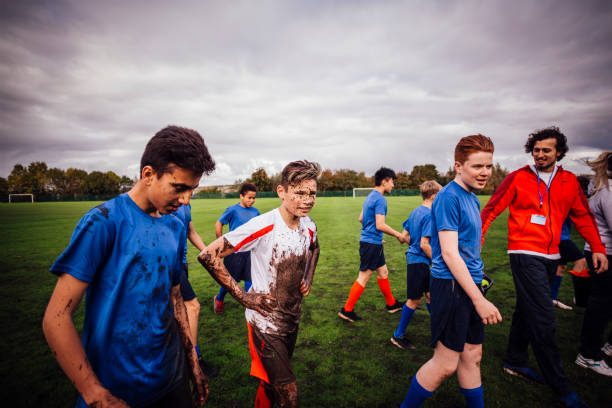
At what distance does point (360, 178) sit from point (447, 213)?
95071 mm

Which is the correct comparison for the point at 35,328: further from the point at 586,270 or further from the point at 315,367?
the point at 586,270

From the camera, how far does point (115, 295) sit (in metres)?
1.38

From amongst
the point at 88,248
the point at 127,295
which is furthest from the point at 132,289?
the point at 88,248

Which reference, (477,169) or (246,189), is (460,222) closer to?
(477,169)

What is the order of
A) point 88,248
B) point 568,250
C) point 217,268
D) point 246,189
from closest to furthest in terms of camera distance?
point 88,248, point 217,268, point 568,250, point 246,189

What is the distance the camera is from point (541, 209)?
2963 millimetres

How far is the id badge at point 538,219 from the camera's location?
2926 mm

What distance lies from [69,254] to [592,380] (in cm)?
517

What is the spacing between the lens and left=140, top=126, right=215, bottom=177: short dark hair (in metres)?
1.51

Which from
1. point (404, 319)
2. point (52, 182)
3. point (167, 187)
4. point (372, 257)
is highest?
point (52, 182)

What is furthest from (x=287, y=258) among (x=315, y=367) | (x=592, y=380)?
(x=592, y=380)

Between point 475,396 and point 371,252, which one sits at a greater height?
point 371,252

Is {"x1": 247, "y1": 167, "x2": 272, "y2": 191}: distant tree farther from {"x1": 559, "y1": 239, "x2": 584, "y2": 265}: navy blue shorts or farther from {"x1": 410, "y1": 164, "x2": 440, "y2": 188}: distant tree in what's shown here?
{"x1": 559, "y1": 239, "x2": 584, "y2": 265}: navy blue shorts

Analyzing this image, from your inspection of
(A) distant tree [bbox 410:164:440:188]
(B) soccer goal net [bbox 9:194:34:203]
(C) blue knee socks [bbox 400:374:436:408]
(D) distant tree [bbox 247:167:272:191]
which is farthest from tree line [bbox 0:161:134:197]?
(C) blue knee socks [bbox 400:374:436:408]
